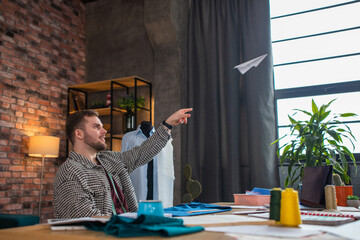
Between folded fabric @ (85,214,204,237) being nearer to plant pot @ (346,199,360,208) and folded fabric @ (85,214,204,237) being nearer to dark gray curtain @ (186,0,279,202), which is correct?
plant pot @ (346,199,360,208)

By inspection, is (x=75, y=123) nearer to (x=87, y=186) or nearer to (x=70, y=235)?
(x=87, y=186)

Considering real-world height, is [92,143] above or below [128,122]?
below

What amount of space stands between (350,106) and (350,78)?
0.31m

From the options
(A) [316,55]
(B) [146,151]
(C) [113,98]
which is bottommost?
(B) [146,151]

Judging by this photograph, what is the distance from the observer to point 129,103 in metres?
4.64

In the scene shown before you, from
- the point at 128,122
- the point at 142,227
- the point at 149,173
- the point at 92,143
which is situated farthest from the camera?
the point at 128,122

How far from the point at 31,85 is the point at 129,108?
1332mm

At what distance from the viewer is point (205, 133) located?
4254 millimetres

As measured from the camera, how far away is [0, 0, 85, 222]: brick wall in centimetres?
433

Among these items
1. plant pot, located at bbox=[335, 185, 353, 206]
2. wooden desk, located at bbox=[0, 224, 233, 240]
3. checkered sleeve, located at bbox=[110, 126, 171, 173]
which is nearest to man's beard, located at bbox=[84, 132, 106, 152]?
checkered sleeve, located at bbox=[110, 126, 171, 173]

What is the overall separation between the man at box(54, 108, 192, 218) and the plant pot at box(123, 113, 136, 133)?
2041 mm

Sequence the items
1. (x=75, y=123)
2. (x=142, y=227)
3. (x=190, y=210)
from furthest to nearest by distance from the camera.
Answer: (x=75, y=123), (x=190, y=210), (x=142, y=227)

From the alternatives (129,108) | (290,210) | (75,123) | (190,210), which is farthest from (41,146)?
(290,210)

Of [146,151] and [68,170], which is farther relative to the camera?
[146,151]
